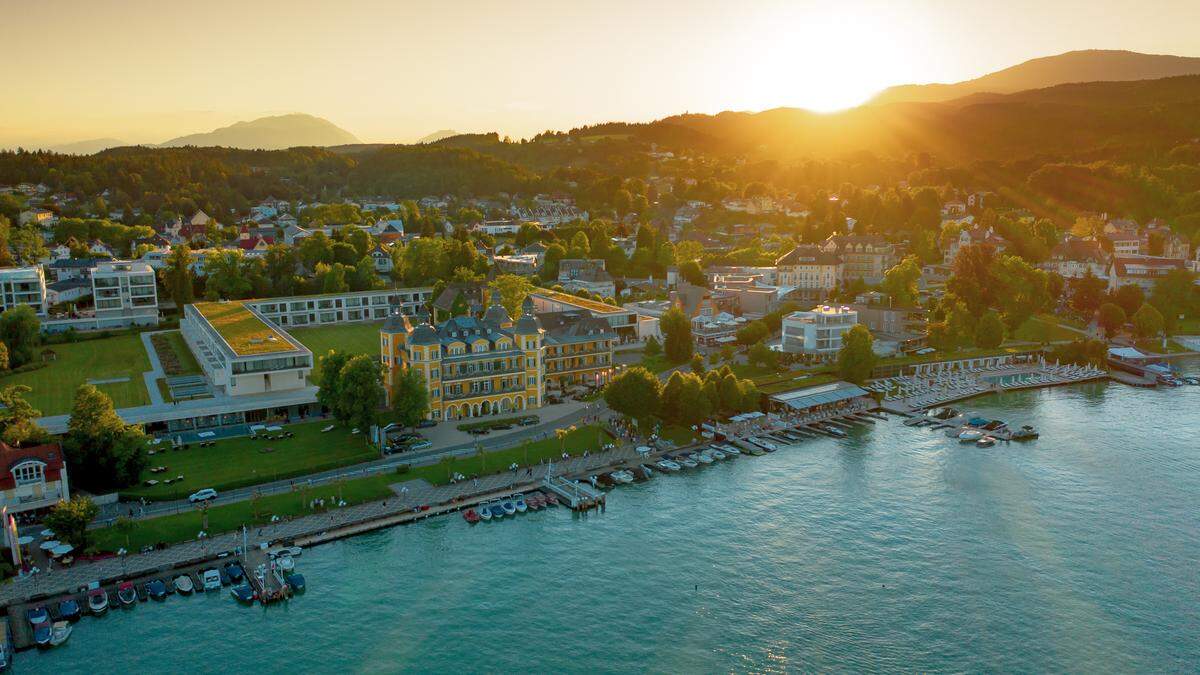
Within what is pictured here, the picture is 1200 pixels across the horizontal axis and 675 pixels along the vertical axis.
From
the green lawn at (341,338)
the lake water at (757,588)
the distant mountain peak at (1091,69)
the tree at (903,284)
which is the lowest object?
the lake water at (757,588)

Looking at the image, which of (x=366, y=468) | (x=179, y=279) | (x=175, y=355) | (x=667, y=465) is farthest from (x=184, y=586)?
(x=179, y=279)

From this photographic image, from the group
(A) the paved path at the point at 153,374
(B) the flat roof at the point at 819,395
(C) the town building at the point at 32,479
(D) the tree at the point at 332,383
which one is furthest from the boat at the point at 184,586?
(B) the flat roof at the point at 819,395

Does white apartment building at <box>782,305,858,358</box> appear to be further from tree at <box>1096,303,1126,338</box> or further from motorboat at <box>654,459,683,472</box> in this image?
tree at <box>1096,303,1126,338</box>

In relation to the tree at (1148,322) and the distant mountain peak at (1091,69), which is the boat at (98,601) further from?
the distant mountain peak at (1091,69)

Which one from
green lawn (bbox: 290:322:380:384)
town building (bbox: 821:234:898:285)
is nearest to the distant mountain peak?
town building (bbox: 821:234:898:285)

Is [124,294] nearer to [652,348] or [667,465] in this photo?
[652,348]

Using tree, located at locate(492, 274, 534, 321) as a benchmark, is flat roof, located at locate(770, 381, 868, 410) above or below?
below
